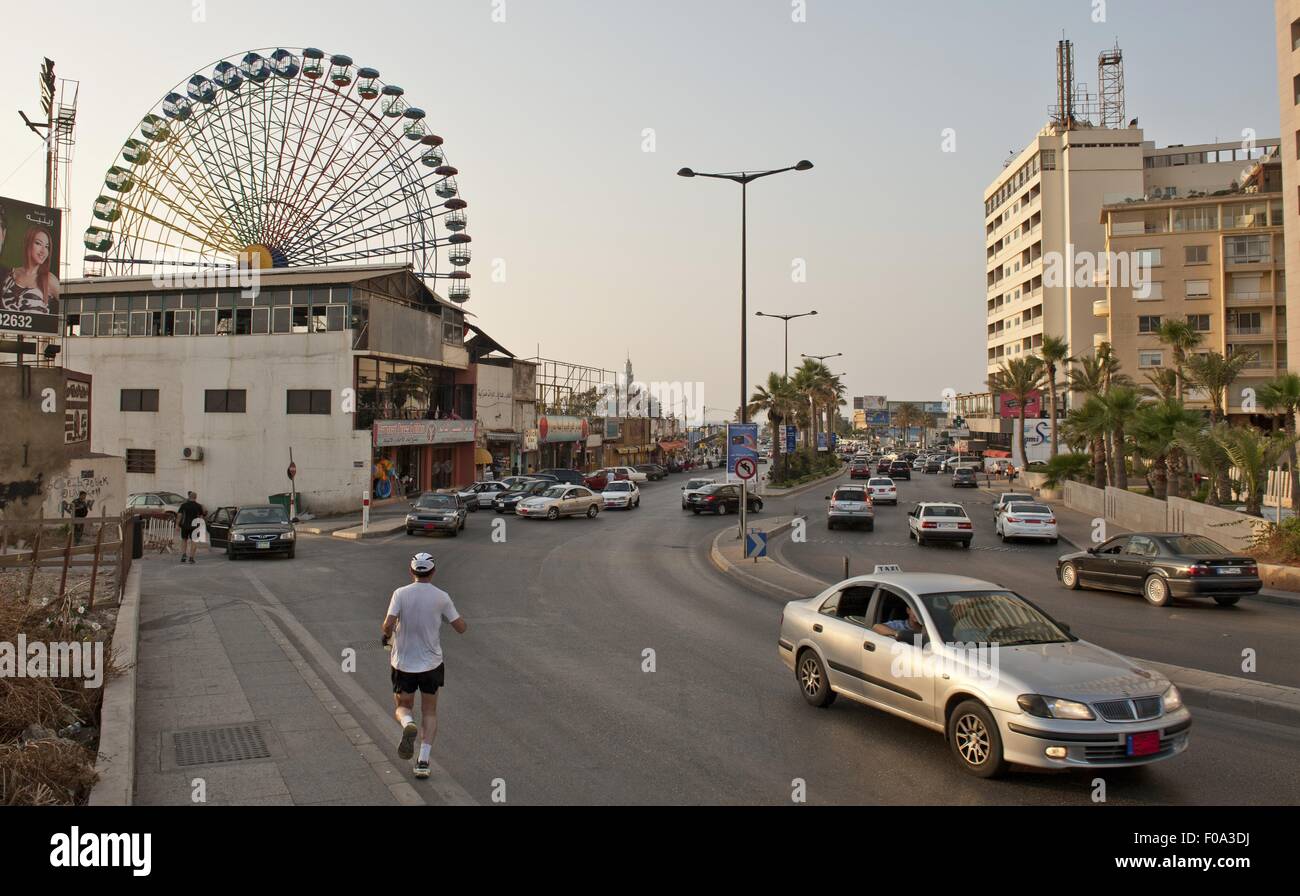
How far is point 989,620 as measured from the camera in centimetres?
795

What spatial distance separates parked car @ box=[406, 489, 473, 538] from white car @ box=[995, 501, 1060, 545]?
19.0 metres

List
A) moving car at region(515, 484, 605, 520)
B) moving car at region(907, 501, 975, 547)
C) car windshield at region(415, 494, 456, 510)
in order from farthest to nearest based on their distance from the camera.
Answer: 1. moving car at region(515, 484, 605, 520)
2. car windshield at region(415, 494, 456, 510)
3. moving car at region(907, 501, 975, 547)

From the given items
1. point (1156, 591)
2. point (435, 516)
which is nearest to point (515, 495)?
point (435, 516)

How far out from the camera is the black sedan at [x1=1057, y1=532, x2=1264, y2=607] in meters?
16.6

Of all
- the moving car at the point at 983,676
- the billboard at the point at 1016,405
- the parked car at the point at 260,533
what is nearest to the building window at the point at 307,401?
the parked car at the point at 260,533

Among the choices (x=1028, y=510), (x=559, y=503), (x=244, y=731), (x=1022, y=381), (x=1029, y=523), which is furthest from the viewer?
(x=1022, y=381)

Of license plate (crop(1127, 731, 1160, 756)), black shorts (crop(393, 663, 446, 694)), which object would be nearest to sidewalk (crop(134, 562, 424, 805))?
black shorts (crop(393, 663, 446, 694))

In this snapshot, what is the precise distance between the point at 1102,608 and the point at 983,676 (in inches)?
460

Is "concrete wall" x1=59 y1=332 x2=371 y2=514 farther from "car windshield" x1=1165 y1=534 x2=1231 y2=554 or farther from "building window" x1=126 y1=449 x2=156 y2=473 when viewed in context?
"car windshield" x1=1165 y1=534 x2=1231 y2=554

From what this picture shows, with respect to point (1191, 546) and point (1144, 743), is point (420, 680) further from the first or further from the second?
point (1191, 546)

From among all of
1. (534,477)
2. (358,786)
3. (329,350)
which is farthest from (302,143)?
(358,786)
